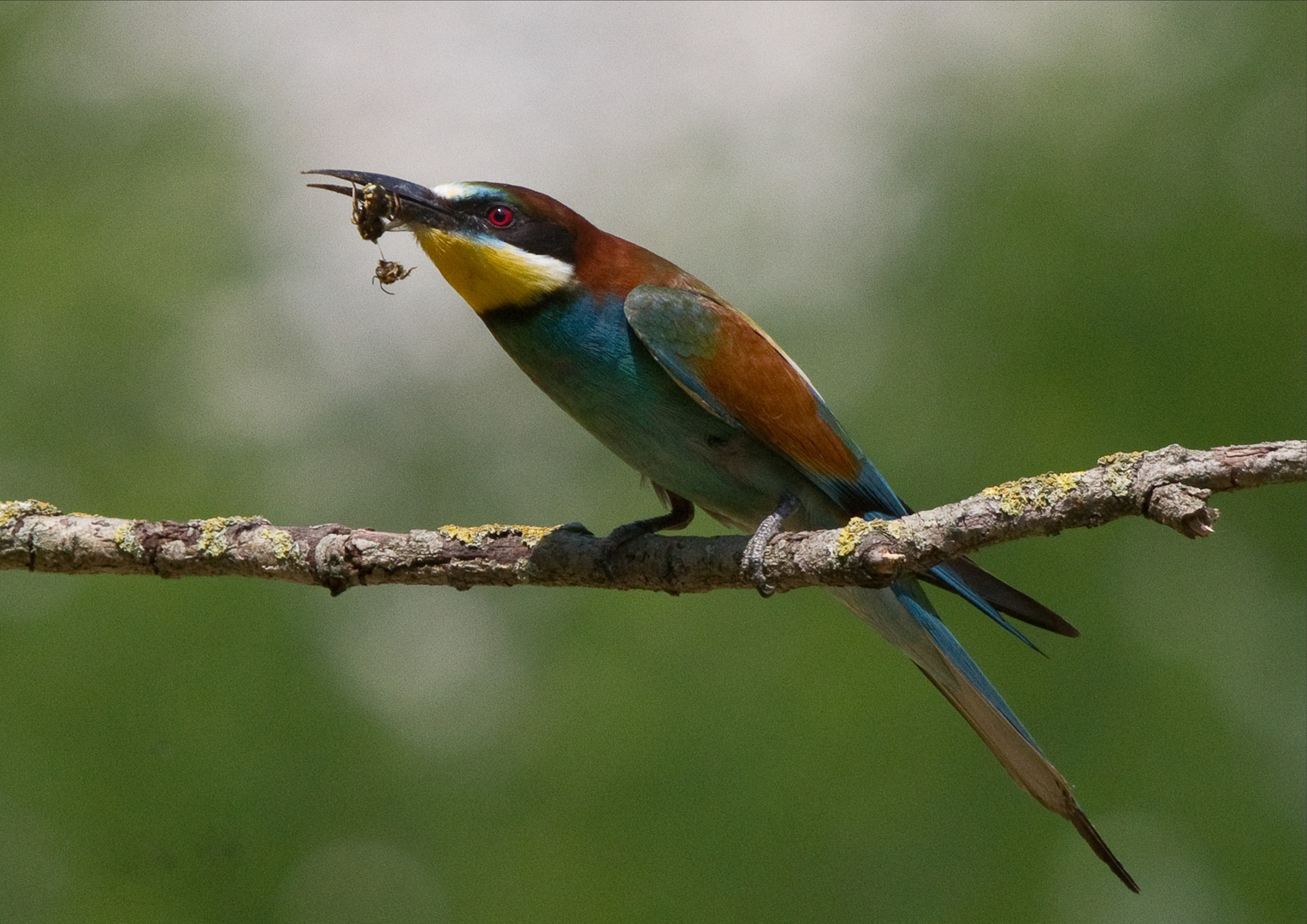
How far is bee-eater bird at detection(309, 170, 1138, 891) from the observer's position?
242 centimetres

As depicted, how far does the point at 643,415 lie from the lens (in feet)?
8.02

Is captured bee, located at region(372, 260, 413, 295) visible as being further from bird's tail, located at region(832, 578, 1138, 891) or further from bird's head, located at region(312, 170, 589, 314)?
bird's tail, located at region(832, 578, 1138, 891)

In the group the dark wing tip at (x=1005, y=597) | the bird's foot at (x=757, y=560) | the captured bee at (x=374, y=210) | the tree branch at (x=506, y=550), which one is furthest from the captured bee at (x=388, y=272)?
the dark wing tip at (x=1005, y=597)

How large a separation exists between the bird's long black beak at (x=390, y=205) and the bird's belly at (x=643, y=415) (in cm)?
22

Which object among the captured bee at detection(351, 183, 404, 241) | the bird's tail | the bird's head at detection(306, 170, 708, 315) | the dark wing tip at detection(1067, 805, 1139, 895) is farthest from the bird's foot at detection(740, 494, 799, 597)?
the captured bee at detection(351, 183, 404, 241)

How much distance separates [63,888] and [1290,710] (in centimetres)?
314

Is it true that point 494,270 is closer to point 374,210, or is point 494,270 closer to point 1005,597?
point 374,210

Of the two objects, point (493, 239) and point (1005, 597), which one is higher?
point (493, 239)

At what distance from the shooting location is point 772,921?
3301mm

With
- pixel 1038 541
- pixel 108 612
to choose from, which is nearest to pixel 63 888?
pixel 108 612

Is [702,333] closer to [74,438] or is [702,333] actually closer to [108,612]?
[108,612]

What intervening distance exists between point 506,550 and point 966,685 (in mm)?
912

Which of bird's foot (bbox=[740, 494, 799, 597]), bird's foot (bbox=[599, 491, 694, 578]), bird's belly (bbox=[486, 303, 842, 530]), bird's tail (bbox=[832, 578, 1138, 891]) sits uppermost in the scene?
bird's belly (bbox=[486, 303, 842, 530])

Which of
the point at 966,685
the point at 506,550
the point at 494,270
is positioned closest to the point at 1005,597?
the point at 966,685
